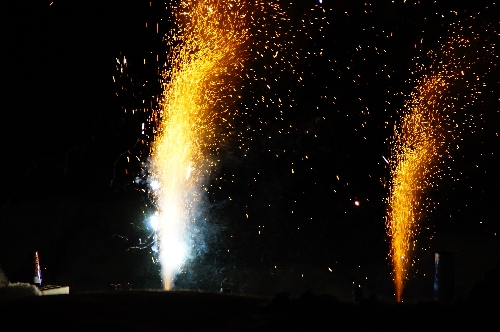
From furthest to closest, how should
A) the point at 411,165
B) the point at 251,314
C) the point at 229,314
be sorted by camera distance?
the point at 411,165 → the point at 229,314 → the point at 251,314

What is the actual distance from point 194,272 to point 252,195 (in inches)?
124

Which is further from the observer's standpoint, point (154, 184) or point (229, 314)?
point (154, 184)

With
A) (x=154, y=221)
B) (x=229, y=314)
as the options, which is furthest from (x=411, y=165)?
(x=229, y=314)

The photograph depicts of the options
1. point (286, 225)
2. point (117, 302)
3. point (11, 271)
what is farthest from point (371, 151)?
point (117, 302)

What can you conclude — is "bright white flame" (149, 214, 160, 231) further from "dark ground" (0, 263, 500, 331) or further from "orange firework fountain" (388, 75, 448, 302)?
"dark ground" (0, 263, 500, 331)

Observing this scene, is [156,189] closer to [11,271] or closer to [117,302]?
[11,271]

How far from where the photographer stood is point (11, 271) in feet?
42.5

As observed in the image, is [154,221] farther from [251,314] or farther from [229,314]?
[251,314]

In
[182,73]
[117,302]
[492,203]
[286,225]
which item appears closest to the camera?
[117,302]

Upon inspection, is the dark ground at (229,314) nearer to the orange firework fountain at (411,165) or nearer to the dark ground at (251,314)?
the dark ground at (251,314)

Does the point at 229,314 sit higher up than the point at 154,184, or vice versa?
the point at 154,184

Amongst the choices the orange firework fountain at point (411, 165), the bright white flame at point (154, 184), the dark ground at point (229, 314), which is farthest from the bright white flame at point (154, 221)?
the dark ground at point (229, 314)

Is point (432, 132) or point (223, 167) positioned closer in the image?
point (432, 132)

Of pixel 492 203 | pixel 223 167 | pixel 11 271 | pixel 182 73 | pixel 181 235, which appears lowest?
pixel 11 271
